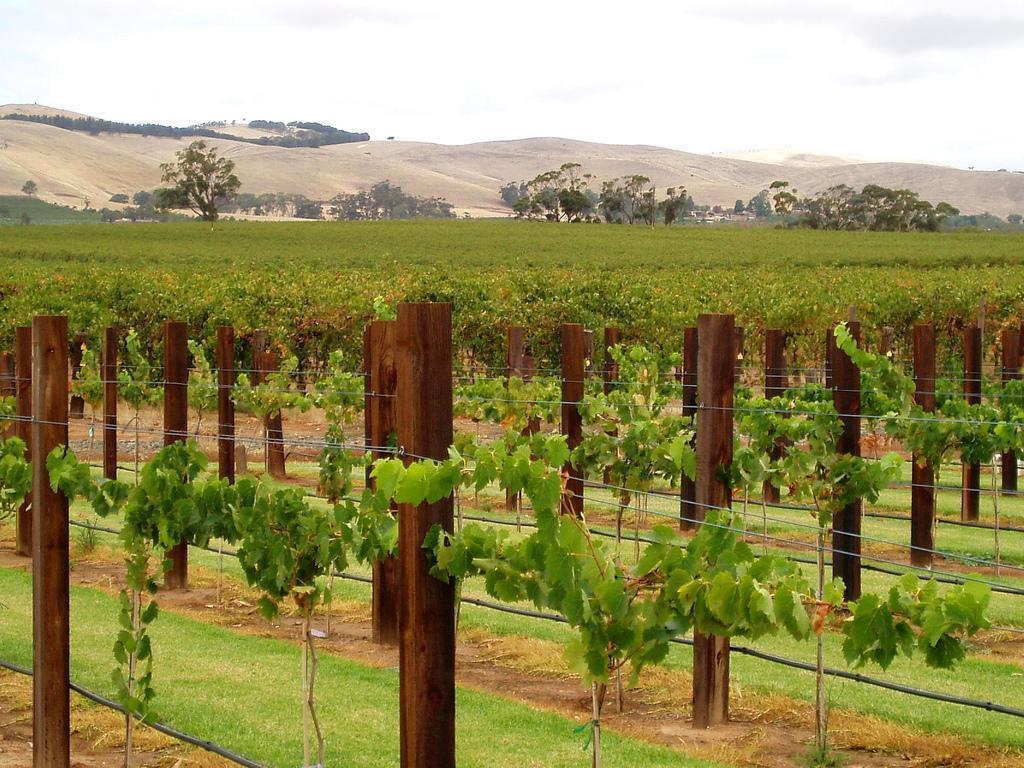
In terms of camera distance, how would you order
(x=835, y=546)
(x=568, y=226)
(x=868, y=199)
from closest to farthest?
(x=835, y=546), (x=568, y=226), (x=868, y=199)

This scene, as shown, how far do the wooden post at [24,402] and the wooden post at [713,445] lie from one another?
16.6ft

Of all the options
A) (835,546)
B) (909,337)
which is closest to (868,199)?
(909,337)

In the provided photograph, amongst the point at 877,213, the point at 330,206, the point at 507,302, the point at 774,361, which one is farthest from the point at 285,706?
the point at 330,206

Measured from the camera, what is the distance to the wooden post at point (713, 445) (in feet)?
19.3

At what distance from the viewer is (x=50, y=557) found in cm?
518

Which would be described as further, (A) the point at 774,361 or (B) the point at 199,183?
(B) the point at 199,183

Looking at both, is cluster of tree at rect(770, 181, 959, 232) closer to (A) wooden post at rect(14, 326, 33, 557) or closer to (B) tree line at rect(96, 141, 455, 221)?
(B) tree line at rect(96, 141, 455, 221)

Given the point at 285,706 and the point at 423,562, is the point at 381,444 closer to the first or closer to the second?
the point at 285,706

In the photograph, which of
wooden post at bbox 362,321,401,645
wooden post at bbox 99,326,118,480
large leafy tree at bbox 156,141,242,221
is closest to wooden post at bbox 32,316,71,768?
wooden post at bbox 362,321,401,645

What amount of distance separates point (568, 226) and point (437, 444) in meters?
83.5

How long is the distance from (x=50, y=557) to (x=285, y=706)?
6.13 feet

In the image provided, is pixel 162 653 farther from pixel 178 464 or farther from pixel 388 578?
pixel 178 464

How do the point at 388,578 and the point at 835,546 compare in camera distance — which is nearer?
the point at 388,578

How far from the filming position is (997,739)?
19.7 feet
